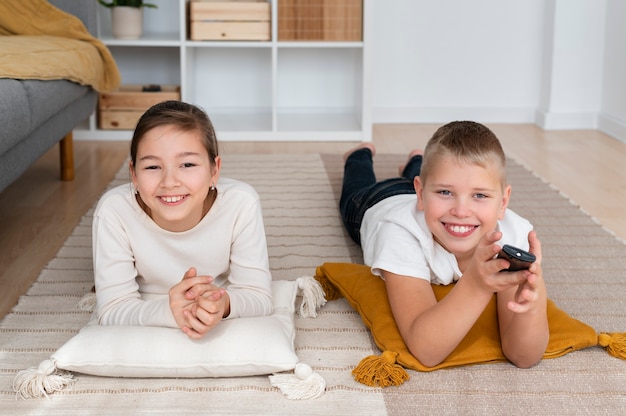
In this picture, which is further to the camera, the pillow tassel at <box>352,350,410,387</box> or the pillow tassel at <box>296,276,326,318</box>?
the pillow tassel at <box>296,276,326,318</box>

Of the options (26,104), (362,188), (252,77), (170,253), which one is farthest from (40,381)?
(252,77)

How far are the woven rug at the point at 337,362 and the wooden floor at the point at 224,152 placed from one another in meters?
0.07

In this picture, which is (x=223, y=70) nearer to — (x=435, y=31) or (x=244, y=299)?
(x=435, y=31)

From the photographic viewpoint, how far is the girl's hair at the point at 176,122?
4.40 ft

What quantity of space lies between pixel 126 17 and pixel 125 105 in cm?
33

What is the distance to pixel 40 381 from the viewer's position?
121 cm

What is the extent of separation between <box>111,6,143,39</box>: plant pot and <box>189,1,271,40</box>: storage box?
8.3 inches

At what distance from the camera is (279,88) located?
3.68 metres

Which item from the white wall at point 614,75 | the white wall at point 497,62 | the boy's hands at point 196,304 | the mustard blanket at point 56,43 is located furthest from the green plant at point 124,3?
the boy's hands at point 196,304

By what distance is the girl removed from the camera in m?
1.32

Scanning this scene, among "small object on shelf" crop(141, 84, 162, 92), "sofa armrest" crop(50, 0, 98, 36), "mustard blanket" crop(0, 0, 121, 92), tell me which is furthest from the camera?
"small object on shelf" crop(141, 84, 162, 92)

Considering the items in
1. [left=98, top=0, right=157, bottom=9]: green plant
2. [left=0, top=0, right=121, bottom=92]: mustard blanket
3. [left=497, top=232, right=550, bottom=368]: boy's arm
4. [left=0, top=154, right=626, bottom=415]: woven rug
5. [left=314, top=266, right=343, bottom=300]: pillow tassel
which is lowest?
[left=0, top=154, right=626, bottom=415]: woven rug

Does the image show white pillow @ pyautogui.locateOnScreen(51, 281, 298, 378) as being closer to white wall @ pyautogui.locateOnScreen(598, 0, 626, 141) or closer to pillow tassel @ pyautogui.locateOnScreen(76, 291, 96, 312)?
pillow tassel @ pyautogui.locateOnScreen(76, 291, 96, 312)

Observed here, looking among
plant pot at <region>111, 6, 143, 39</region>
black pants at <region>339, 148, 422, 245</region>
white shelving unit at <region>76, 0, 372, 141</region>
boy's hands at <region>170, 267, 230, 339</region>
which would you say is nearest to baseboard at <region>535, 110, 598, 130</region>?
white shelving unit at <region>76, 0, 372, 141</region>
